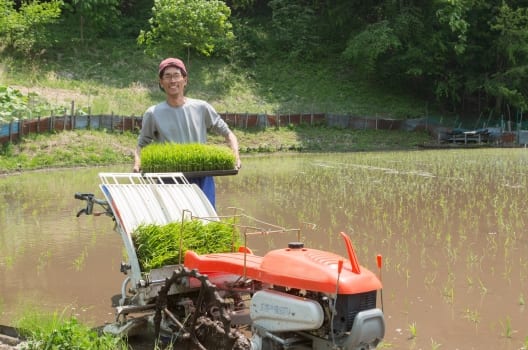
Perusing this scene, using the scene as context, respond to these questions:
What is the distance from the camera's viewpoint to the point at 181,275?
155 inches

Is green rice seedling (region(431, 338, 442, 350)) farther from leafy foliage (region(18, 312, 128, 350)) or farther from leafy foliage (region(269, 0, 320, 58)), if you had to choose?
leafy foliage (region(269, 0, 320, 58))

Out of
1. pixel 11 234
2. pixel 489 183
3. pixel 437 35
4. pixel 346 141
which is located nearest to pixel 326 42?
pixel 437 35

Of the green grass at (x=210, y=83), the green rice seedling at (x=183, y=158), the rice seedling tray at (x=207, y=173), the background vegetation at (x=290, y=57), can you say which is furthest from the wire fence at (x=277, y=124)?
the rice seedling tray at (x=207, y=173)

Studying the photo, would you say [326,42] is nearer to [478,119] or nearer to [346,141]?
[478,119]

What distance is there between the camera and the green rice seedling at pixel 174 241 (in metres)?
4.31

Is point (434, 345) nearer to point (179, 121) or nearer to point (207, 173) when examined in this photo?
point (207, 173)

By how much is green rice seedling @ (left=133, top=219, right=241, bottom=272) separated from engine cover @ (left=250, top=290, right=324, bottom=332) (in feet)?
2.98

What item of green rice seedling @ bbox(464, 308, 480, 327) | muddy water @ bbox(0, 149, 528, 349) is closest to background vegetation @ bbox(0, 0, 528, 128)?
muddy water @ bbox(0, 149, 528, 349)

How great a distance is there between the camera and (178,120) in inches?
209

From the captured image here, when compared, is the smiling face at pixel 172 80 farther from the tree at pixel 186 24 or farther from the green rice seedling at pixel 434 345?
the tree at pixel 186 24

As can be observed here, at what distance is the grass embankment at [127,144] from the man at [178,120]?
12.0m

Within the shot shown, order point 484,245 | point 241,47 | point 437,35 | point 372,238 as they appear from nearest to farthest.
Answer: point 484,245 < point 372,238 < point 437,35 < point 241,47

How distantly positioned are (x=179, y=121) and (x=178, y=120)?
0.01 meters

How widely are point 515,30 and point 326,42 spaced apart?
34.3 feet
